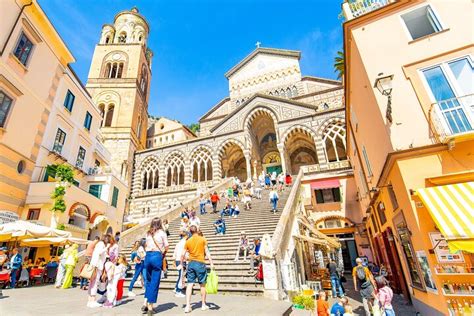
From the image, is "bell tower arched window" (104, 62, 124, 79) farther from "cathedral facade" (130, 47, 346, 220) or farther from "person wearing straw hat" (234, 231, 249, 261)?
"person wearing straw hat" (234, 231, 249, 261)

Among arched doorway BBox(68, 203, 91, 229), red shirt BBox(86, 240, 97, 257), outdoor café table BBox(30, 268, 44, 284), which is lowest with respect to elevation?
outdoor café table BBox(30, 268, 44, 284)

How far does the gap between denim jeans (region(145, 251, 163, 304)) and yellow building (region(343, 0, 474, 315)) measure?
5.81 metres

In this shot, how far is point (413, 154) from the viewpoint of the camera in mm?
6562

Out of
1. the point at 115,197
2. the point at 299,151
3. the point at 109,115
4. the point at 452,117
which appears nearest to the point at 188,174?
the point at 115,197

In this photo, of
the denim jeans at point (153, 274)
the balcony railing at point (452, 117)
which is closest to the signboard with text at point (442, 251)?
the balcony railing at point (452, 117)

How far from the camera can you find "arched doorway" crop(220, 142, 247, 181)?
26291mm

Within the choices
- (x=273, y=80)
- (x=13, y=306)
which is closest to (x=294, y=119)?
(x=273, y=80)

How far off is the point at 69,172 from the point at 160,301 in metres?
11.6

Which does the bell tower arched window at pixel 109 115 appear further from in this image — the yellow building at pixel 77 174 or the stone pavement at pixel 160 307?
the stone pavement at pixel 160 307

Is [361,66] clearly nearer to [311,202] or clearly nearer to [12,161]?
[311,202]

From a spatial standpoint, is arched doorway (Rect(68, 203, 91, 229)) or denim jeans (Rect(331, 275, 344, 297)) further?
arched doorway (Rect(68, 203, 91, 229))

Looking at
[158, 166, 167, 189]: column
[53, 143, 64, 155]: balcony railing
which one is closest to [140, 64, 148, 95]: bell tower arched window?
[158, 166, 167, 189]: column

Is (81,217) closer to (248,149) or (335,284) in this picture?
(248,149)

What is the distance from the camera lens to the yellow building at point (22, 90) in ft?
37.2
